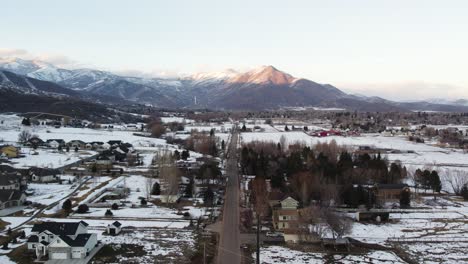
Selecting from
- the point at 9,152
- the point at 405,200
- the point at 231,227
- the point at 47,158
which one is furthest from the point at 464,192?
the point at 9,152

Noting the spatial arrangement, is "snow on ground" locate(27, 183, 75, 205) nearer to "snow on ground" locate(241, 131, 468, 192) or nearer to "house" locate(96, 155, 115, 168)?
"house" locate(96, 155, 115, 168)

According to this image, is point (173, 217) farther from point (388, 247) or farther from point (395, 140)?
point (395, 140)

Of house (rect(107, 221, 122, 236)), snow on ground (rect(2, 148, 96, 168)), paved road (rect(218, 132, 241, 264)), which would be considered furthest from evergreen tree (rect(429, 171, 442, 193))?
snow on ground (rect(2, 148, 96, 168))

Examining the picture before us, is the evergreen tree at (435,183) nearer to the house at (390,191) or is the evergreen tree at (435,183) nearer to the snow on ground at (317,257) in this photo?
the house at (390,191)

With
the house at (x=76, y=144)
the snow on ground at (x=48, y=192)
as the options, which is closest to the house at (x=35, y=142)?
the house at (x=76, y=144)

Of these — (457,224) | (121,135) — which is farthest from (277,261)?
(121,135)

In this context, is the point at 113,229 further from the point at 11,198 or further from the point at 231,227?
the point at 11,198
